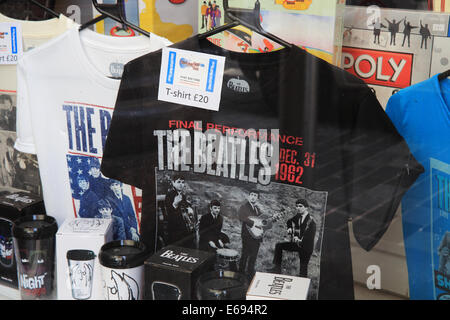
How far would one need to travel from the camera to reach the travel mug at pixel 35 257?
120cm

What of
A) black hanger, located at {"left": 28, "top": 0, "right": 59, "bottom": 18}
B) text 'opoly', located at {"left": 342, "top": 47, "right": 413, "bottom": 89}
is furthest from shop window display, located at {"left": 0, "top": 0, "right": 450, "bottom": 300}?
black hanger, located at {"left": 28, "top": 0, "right": 59, "bottom": 18}

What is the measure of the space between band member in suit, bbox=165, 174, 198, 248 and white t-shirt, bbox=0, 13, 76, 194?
529 millimetres

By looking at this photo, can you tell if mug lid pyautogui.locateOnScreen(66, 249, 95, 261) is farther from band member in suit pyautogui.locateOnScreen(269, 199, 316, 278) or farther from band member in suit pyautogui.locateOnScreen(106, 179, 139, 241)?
band member in suit pyautogui.locateOnScreen(269, 199, 316, 278)

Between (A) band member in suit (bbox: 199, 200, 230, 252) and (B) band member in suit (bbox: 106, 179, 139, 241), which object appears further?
(B) band member in suit (bbox: 106, 179, 139, 241)

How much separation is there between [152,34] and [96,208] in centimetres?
45

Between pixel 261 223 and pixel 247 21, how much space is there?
412mm

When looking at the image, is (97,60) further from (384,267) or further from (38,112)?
(384,267)

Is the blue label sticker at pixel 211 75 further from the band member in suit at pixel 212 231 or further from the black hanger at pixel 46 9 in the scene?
the black hanger at pixel 46 9

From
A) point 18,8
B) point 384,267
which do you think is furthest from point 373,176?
point 18,8

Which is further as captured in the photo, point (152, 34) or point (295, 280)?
point (152, 34)

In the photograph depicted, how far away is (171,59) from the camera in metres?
1.18

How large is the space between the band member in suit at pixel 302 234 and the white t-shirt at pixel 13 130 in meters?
0.80

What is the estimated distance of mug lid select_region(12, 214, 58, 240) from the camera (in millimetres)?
1199

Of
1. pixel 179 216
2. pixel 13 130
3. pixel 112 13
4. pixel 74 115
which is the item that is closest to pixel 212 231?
pixel 179 216
